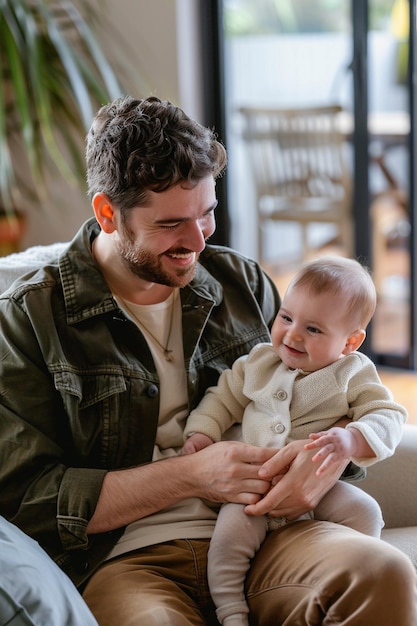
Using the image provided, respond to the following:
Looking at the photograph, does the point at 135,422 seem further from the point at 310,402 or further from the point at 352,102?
the point at 352,102

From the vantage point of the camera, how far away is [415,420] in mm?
3361

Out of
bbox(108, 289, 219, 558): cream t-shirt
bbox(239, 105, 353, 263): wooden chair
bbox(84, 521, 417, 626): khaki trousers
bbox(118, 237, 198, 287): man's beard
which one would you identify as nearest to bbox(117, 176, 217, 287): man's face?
bbox(118, 237, 198, 287): man's beard

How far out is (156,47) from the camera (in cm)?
379

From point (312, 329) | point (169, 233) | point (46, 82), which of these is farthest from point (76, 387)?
point (46, 82)

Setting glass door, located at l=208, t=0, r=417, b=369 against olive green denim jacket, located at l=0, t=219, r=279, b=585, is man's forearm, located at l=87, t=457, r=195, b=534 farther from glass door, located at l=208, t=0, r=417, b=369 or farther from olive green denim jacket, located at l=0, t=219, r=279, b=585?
glass door, located at l=208, t=0, r=417, b=369

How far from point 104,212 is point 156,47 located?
7.35 ft

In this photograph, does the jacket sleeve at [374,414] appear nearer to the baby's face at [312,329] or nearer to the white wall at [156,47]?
the baby's face at [312,329]

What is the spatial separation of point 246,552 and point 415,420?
1.91 meters

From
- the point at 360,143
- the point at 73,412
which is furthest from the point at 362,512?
the point at 360,143

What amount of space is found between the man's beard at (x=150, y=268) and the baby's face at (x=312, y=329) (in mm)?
184

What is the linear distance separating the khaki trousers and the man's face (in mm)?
464

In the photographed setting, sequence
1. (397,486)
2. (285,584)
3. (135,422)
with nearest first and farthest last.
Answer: (285,584) → (135,422) → (397,486)

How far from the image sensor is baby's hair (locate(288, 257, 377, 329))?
1646 mm

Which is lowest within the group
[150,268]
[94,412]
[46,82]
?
[94,412]
